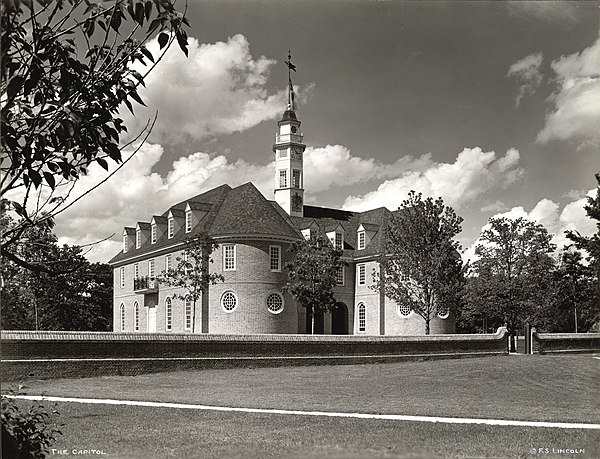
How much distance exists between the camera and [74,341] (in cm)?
2081

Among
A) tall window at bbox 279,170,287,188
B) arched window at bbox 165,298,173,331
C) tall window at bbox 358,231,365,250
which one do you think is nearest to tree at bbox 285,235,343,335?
arched window at bbox 165,298,173,331

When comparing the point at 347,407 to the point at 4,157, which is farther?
the point at 347,407

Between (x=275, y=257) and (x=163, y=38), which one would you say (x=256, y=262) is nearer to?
(x=275, y=257)

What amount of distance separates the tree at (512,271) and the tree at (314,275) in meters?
9.11

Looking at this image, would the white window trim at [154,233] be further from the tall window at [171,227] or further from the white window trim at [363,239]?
the white window trim at [363,239]

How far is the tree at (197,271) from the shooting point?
1339 inches

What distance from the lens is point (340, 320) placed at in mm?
44406

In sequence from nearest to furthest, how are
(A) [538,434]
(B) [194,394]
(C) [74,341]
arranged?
(A) [538,434] < (B) [194,394] < (C) [74,341]

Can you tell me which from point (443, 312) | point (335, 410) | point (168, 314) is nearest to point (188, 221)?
point (168, 314)

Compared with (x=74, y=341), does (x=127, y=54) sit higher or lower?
higher

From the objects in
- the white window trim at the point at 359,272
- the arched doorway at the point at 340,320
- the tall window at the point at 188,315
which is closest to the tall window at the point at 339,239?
the white window trim at the point at 359,272

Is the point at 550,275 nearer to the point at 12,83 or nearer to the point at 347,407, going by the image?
the point at 347,407

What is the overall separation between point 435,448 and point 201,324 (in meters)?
29.7

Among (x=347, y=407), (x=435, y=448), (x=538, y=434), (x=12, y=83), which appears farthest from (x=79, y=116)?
(x=347, y=407)
